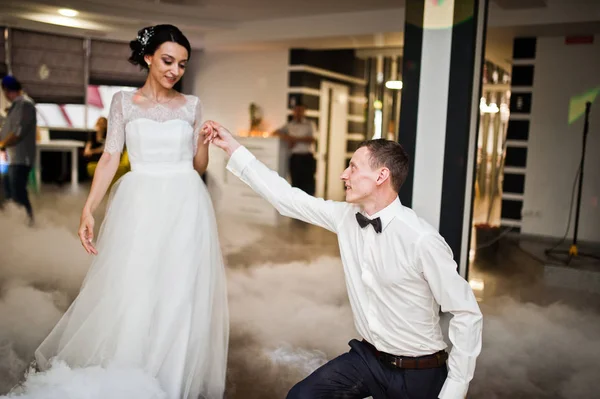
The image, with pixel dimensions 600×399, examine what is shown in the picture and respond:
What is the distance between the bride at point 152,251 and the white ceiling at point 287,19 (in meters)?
5.38

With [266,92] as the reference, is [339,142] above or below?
below

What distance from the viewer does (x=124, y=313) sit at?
91.8 inches

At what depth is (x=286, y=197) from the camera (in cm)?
208

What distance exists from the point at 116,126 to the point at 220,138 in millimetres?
465

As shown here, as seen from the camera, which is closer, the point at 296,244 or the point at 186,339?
the point at 186,339

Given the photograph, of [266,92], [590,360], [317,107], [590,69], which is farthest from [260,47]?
[590,360]

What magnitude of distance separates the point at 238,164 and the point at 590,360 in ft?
8.44

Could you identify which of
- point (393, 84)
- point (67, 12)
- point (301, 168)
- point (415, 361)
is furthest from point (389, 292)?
point (393, 84)

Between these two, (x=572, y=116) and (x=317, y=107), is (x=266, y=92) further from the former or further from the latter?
(x=572, y=116)

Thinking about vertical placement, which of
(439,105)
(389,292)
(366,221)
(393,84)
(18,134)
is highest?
(393,84)

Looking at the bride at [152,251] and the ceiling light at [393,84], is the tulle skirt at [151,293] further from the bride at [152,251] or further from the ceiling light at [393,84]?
the ceiling light at [393,84]

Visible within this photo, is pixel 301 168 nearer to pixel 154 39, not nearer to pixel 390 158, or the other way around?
pixel 154 39

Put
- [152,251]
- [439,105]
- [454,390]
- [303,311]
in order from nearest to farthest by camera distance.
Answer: [454,390]
[152,251]
[439,105]
[303,311]

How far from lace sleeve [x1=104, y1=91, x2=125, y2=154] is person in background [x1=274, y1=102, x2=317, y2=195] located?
6.28m
